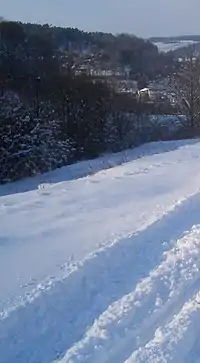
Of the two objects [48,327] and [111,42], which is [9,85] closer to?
[48,327]

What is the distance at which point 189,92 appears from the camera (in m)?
34.8

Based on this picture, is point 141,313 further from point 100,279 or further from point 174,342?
point 100,279

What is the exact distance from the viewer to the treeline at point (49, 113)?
88.6ft

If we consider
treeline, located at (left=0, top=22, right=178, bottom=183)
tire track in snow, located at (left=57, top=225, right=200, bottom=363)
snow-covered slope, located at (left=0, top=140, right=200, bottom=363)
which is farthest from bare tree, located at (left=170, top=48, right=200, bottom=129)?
tire track in snow, located at (left=57, top=225, right=200, bottom=363)

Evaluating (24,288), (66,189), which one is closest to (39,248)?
(24,288)

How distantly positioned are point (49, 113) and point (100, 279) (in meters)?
26.6

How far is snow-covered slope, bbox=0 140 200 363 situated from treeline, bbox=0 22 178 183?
17.6 meters

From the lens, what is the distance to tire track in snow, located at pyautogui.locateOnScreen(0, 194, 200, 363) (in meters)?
4.16

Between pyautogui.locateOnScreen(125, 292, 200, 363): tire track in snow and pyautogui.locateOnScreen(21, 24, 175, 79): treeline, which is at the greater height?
pyautogui.locateOnScreen(21, 24, 175, 79): treeline

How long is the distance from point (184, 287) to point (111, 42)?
5896cm

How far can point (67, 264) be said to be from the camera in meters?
5.67

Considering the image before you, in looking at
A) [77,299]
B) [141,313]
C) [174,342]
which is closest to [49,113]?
[77,299]

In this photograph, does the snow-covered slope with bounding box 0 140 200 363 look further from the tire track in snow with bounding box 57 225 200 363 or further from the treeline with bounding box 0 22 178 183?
the treeline with bounding box 0 22 178 183

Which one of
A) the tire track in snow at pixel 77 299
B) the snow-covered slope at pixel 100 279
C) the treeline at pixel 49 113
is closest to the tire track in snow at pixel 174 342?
the snow-covered slope at pixel 100 279
